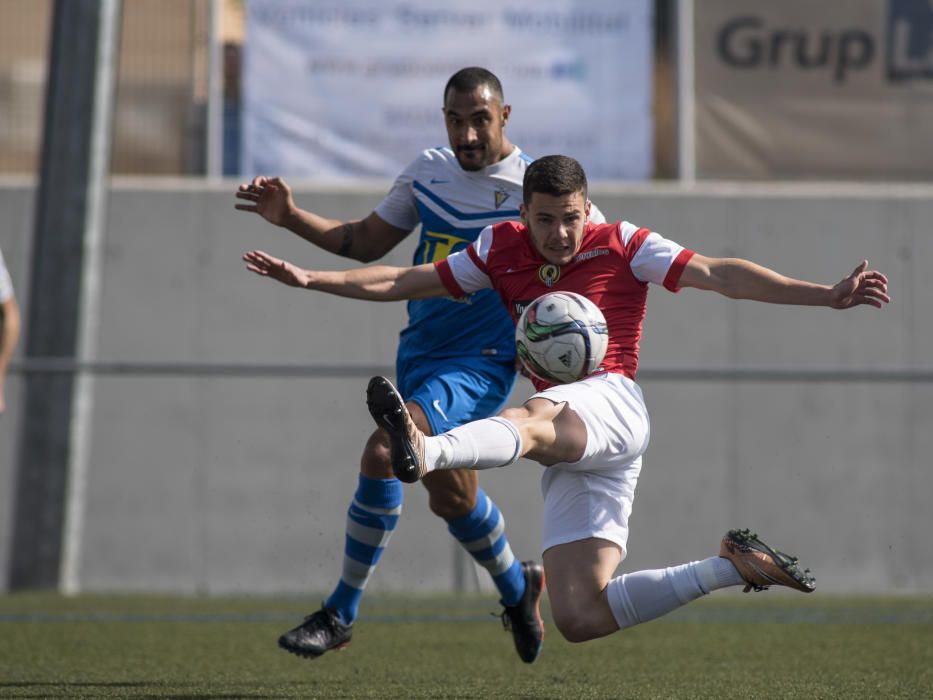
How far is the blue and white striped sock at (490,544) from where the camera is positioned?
5777mm

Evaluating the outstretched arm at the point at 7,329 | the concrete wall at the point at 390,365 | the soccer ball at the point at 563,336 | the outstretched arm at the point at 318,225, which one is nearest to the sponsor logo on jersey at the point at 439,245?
the outstretched arm at the point at 318,225

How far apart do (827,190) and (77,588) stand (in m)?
6.56

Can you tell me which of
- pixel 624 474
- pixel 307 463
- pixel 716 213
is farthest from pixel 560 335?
pixel 716 213

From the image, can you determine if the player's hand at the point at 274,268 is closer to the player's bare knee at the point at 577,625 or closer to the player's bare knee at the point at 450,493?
the player's bare knee at the point at 450,493

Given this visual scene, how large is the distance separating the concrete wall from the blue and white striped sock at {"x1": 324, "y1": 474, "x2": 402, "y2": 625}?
10.7ft

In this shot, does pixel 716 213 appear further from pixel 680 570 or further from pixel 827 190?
pixel 680 570

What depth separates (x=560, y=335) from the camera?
4.38 meters

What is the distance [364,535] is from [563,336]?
1.50 metres

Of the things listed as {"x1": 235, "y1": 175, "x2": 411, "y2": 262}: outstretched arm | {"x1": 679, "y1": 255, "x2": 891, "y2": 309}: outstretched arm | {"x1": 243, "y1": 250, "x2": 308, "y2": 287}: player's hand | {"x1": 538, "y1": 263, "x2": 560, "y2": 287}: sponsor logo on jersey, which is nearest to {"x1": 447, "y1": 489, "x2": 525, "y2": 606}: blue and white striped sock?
{"x1": 235, "y1": 175, "x2": 411, "y2": 262}: outstretched arm

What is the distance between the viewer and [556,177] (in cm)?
450

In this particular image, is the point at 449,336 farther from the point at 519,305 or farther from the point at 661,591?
the point at 661,591

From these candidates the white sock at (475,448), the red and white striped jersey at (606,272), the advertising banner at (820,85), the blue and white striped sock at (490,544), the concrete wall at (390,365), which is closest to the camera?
the white sock at (475,448)

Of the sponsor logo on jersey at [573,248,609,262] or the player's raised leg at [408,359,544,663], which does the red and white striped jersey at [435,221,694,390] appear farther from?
the player's raised leg at [408,359,544,663]

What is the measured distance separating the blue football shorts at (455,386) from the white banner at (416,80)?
17.5 ft
